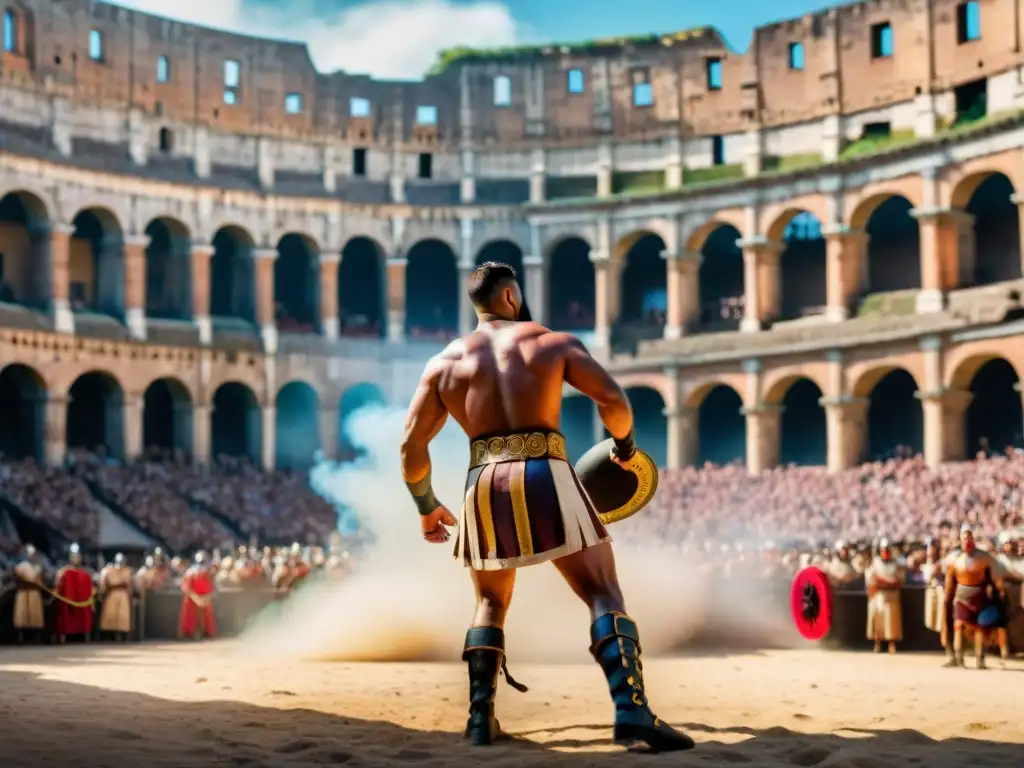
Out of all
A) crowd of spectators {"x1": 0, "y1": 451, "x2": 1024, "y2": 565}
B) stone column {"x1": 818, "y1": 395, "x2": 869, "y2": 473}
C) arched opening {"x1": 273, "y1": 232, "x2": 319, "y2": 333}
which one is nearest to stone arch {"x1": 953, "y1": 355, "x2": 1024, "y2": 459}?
crowd of spectators {"x1": 0, "y1": 451, "x2": 1024, "y2": 565}

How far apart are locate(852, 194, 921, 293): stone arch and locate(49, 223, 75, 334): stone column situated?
24326mm

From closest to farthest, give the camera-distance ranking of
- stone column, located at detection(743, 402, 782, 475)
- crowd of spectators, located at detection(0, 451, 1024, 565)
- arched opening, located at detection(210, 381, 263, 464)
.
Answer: crowd of spectators, located at detection(0, 451, 1024, 565), stone column, located at detection(743, 402, 782, 475), arched opening, located at detection(210, 381, 263, 464)

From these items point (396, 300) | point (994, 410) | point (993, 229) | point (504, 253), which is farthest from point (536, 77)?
point (994, 410)

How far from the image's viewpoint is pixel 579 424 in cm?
4978

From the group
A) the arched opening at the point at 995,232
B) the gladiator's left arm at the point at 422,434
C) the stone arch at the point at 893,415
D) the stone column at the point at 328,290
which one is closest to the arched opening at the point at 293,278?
the stone column at the point at 328,290

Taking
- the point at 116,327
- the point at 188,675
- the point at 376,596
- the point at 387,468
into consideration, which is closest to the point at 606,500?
the point at 188,675

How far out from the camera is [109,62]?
47125mm

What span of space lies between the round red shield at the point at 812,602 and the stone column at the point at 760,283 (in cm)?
2886

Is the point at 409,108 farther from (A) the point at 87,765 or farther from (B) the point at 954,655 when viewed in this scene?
(A) the point at 87,765

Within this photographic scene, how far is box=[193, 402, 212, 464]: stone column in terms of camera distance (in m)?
47.0

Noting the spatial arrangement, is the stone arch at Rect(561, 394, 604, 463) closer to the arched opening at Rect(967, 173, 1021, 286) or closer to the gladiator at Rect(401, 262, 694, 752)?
the arched opening at Rect(967, 173, 1021, 286)

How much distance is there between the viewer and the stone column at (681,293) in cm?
4878

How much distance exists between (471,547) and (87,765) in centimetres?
282

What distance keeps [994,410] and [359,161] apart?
77.3 feet
